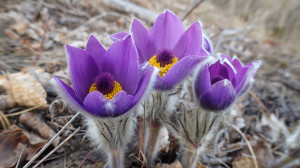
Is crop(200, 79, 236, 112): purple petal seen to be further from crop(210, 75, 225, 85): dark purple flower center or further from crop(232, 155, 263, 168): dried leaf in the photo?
crop(232, 155, 263, 168): dried leaf

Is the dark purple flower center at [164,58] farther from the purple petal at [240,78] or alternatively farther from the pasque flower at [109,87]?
the purple petal at [240,78]

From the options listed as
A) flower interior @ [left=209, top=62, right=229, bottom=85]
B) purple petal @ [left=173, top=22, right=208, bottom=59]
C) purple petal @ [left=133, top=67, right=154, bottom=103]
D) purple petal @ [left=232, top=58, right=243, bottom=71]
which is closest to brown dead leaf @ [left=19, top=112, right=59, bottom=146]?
purple petal @ [left=133, top=67, right=154, bottom=103]

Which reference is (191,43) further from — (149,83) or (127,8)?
(127,8)

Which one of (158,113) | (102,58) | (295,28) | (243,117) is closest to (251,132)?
(243,117)

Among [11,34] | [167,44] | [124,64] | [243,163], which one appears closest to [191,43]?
[167,44]

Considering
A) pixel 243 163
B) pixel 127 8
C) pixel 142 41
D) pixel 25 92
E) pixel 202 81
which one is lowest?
pixel 243 163
